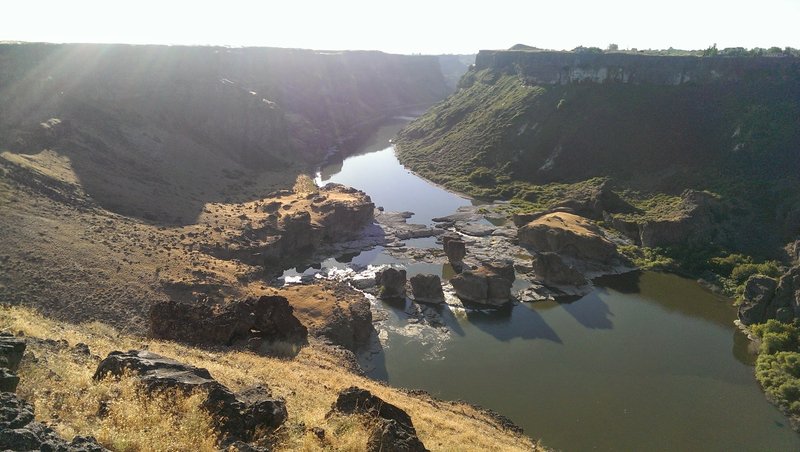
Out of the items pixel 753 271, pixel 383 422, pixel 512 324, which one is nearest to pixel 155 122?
pixel 512 324

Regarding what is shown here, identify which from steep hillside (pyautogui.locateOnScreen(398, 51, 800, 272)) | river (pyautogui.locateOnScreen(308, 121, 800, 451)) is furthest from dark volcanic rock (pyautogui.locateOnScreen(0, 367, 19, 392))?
steep hillside (pyautogui.locateOnScreen(398, 51, 800, 272))

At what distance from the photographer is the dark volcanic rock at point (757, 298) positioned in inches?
1524

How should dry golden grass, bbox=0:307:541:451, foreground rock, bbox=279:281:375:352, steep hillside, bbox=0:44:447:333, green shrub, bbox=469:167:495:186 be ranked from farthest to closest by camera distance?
green shrub, bbox=469:167:495:186 < steep hillside, bbox=0:44:447:333 < foreground rock, bbox=279:281:375:352 < dry golden grass, bbox=0:307:541:451

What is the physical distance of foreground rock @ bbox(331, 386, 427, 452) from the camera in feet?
44.2

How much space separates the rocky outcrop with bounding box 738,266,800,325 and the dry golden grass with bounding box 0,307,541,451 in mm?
23605

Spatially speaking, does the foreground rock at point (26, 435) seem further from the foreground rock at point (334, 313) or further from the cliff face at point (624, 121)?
the cliff face at point (624, 121)

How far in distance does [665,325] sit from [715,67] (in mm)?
62454

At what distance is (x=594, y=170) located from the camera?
78500mm

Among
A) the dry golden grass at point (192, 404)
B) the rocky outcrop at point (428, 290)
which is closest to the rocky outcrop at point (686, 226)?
the rocky outcrop at point (428, 290)

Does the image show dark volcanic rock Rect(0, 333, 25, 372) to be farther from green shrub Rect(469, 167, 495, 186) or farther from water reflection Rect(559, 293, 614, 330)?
green shrub Rect(469, 167, 495, 186)

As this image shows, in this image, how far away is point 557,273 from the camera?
154 ft

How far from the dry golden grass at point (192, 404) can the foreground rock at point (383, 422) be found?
1.49 feet

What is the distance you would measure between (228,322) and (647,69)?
87125 millimetres

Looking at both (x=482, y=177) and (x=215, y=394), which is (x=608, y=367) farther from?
(x=482, y=177)
